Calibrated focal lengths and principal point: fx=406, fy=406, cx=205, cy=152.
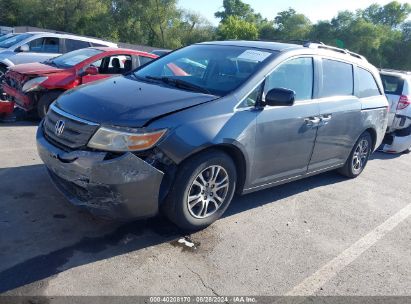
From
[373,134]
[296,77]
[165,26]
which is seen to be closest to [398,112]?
[373,134]

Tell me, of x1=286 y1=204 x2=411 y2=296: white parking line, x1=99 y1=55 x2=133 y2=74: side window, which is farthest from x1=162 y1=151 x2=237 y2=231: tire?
x1=99 y1=55 x2=133 y2=74: side window

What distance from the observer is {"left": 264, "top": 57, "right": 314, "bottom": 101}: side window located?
167 inches

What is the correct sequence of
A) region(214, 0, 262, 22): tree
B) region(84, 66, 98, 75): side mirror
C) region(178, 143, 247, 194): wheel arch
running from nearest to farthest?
region(178, 143, 247, 194): wheel arch < region(84, 66, 98, 75): side mirror < region(214, 0, 262, 22): tree

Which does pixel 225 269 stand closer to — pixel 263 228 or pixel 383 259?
pixel 263 228

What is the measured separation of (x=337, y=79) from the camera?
17.0 ft

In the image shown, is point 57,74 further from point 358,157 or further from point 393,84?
point 393,84

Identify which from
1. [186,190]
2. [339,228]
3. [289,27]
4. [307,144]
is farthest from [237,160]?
[289,27]

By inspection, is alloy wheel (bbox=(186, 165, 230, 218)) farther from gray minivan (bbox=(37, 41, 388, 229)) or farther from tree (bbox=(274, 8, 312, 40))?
tree (bbox=(274, 8, 312, 40))

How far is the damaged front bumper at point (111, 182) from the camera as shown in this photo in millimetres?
3229

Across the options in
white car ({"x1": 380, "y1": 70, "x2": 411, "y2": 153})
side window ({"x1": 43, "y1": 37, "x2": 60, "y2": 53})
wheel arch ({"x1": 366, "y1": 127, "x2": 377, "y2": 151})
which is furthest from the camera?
side window ({"x1": 43, "y1": 37, "x2": 60, "y2": 53})

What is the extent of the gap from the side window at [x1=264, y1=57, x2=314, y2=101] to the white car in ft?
13.5

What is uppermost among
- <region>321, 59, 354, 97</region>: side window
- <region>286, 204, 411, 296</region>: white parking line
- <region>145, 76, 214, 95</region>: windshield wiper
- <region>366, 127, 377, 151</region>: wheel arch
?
<region>321, 59, 354, 97</region>: side window

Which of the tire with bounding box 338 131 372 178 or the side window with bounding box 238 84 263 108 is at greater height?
the side window with bounding box 238 84 263 108

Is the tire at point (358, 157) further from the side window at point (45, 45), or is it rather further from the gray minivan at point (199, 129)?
the side window at point (45, 45)
